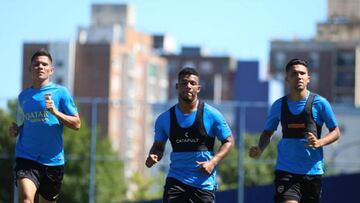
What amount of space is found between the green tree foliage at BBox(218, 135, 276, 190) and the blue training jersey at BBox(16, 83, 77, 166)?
59.1 ft

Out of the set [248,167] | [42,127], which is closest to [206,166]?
[42,127]

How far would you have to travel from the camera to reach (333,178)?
60.7 feet

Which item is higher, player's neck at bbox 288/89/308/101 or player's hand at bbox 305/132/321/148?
player's neck at bbox 288/89/308/101

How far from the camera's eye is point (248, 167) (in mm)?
52250

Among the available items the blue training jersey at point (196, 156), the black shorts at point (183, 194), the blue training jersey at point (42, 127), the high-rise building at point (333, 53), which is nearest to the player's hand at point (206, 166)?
the blue training jersey at point (196, 156)

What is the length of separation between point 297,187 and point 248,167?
134ft

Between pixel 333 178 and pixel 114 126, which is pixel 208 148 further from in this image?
pixel 114 126

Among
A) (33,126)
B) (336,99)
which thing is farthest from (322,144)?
(336,99)

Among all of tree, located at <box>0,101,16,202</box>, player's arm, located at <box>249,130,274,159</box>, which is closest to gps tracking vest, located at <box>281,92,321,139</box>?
player's arm, located at <box>249,130,274,159</box>

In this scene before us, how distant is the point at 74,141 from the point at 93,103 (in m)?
21.6

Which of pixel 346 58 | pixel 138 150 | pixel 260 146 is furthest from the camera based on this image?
pixel 346 58

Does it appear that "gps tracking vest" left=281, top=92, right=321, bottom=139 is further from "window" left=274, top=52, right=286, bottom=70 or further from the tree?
"window" left=274, top=52, right=286, bottom=70

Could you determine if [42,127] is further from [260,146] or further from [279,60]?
[279,60]

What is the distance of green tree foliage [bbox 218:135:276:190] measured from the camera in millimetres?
33938
